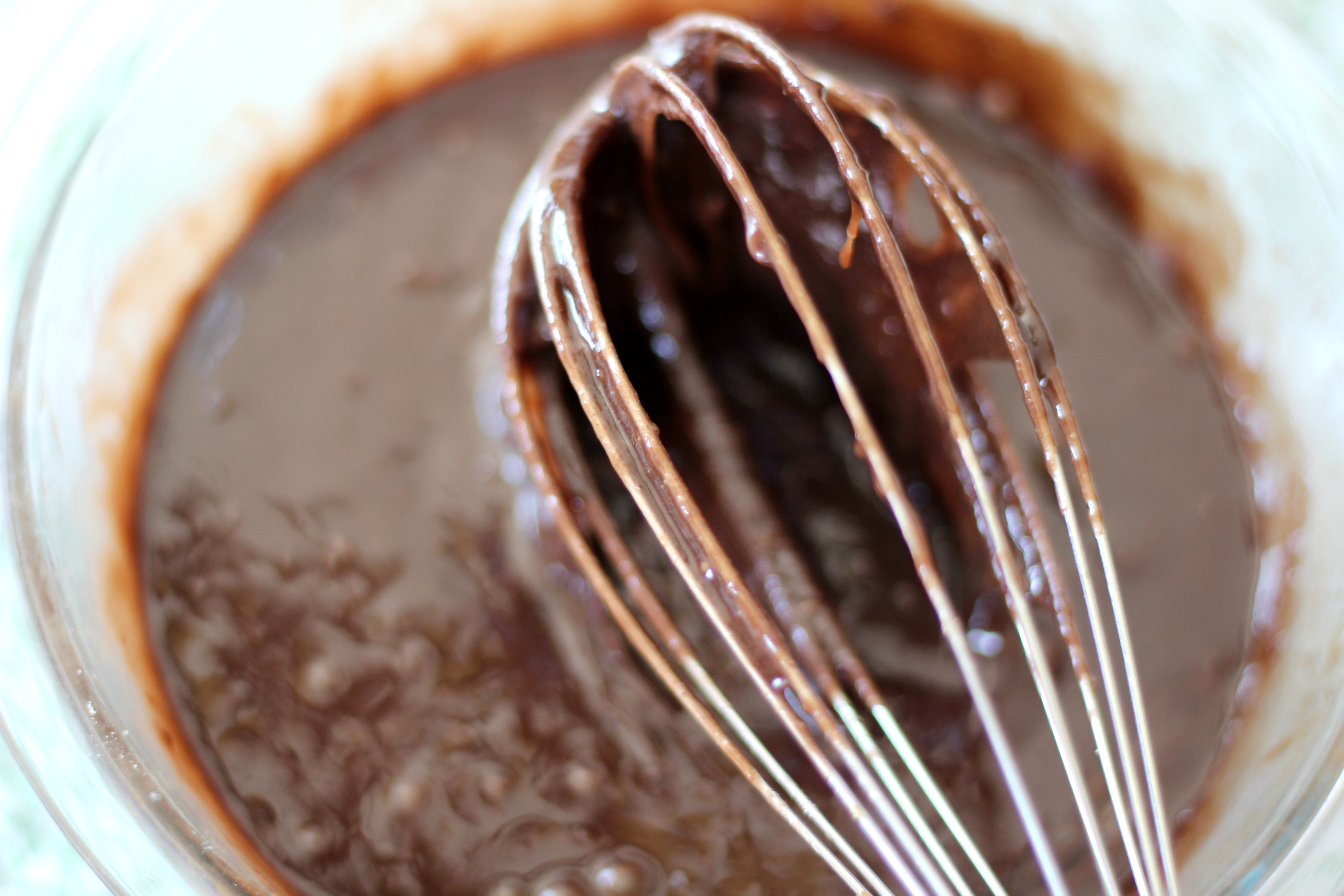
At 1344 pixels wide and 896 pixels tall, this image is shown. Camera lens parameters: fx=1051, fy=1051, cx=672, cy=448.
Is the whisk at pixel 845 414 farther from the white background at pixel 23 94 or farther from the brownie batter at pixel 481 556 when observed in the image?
the white background at pixel 23 94

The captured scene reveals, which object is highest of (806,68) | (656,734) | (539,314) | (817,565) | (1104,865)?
(806,68)

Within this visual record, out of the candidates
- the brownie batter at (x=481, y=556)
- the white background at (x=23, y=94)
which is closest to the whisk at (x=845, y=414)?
the brownie batter at (x=481, y=556)

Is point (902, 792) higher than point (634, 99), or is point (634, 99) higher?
point (634, 99)

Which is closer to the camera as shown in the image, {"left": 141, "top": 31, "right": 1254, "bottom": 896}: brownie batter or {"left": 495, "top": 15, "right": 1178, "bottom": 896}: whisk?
{"left": 495, "top": 15, "right": 1178, "bottom": 896}: whisk

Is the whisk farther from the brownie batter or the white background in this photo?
the white background

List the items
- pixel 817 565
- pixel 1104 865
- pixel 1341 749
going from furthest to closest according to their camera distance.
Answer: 1. pixel 817 565
2. pixel 1341 749
3. pixel 1104 865

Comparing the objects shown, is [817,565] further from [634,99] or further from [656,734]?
[634,99]

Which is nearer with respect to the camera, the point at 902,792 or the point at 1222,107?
the point at 902,792

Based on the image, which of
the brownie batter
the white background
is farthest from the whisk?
the white background

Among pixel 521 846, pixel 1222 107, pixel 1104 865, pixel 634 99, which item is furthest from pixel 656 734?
pixel 1222 107
